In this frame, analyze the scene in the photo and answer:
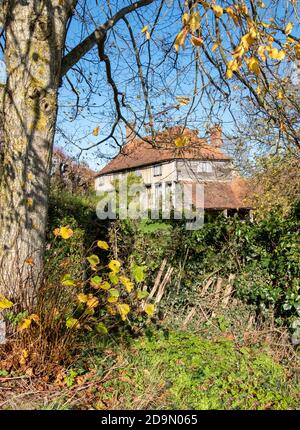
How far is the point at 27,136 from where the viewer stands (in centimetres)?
410

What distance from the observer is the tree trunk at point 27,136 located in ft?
13.2

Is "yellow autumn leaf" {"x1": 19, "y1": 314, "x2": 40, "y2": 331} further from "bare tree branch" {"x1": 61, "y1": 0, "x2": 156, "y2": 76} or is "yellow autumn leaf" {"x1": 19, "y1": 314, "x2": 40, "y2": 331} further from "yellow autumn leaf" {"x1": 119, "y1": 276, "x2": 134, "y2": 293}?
"bare tree branch" {"x1": 61, "y1": 0, "x2": 156, "y2": 76}

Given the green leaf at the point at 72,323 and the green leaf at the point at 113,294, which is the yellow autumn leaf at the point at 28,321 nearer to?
the green leaf at the point at 72,323

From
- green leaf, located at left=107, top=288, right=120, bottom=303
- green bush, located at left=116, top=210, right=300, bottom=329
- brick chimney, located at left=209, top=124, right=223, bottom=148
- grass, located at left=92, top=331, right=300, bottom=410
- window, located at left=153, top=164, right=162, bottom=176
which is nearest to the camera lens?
green leaf, located at left=107, top=288, right=120, bottom=303

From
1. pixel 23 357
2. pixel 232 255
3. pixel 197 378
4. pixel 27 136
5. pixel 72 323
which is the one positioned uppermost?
pixel 27 136

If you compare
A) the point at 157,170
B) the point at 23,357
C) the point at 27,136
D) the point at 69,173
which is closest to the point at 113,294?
the point at 23,357

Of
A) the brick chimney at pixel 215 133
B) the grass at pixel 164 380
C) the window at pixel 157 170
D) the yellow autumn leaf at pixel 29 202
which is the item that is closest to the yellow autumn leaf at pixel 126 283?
the grass at pixel 164 380

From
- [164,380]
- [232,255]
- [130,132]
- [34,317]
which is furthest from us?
[130,132]

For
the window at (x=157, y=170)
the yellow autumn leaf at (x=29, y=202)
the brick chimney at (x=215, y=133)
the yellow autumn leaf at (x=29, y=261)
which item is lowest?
the yellow autumn leaf at (x=29, y=261)

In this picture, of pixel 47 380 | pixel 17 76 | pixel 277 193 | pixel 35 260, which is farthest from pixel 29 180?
pixel 277 193

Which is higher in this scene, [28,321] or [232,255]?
→ [232,255]

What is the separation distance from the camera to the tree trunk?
404 cm

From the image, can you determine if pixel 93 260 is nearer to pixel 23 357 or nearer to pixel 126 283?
pixel 126 283

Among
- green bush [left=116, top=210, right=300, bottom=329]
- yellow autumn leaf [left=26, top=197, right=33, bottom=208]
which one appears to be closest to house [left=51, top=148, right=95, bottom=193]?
green bush [left=116, top=210, right=300, bottom=329]
